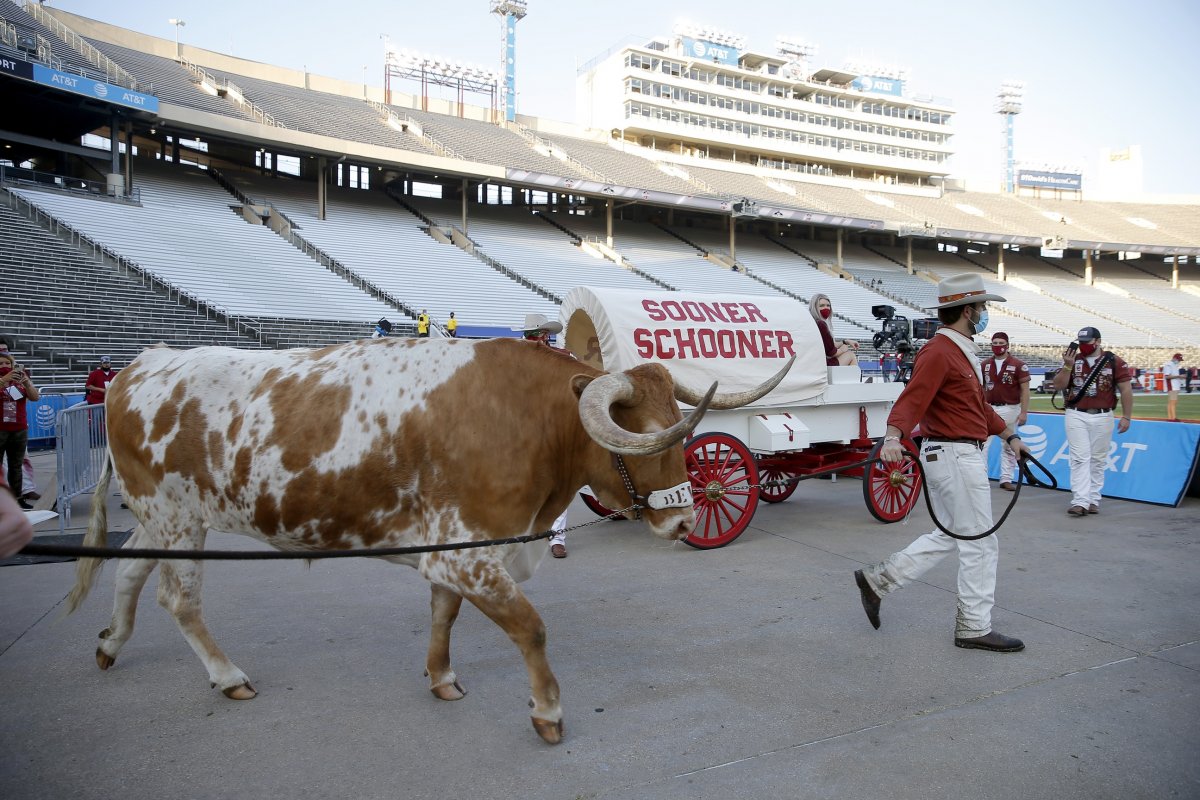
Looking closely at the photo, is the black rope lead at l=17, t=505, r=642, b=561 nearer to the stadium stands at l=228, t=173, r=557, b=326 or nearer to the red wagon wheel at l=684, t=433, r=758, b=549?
the red wagon wheel at l=684, t=433, r=758, b=549

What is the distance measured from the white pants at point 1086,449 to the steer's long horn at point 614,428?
643 cm

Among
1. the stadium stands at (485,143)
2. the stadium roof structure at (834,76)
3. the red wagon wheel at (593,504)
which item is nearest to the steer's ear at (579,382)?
the red wagon wheel at (593,504)

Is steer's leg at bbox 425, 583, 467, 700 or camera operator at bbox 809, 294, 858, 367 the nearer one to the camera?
steer's leg at bbox 425, 583, 467, 700

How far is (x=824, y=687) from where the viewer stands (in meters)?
3.46

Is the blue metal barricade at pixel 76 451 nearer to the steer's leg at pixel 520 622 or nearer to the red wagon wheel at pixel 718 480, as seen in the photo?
the red wagon wheel at pixel 718 480

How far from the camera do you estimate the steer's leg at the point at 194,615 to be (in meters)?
3.40

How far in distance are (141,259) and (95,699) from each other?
2036 cm

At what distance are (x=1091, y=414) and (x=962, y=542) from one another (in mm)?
4694

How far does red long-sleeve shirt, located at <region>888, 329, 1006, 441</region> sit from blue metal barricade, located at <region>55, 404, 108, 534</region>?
22.0 ft

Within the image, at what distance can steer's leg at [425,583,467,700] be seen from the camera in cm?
340

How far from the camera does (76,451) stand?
7305 mm

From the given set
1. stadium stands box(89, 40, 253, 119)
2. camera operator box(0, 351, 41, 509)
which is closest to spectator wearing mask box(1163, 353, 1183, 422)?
camera operator box(0, 351, 41, 509)

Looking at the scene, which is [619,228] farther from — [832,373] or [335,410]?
[335,410]

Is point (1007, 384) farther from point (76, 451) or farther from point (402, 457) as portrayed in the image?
point (76, 451)
